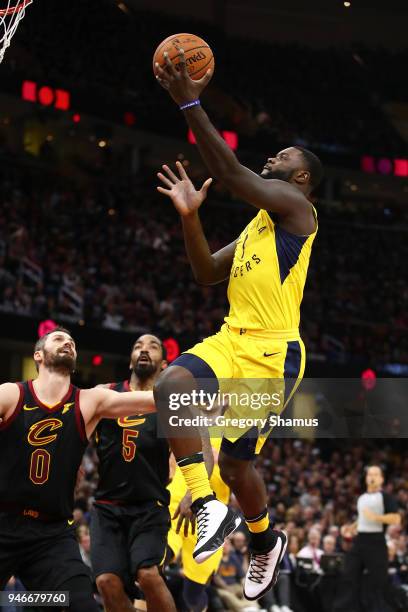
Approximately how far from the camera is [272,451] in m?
25.0

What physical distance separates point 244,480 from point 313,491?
15.6 m

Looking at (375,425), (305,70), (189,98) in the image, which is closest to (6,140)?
(305,70)

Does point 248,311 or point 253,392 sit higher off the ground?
point 248,311

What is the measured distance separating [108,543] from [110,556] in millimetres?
119

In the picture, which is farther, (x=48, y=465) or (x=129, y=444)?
(x=129, y=444)

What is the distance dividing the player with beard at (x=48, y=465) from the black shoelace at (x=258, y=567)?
1.03 meters

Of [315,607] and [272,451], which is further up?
[272,451]

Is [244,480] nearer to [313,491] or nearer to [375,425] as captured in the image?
[375,425]

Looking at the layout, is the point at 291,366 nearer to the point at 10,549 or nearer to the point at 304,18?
the point at 10,549

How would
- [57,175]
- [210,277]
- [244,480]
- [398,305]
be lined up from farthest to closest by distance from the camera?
1. [398,305]
2. [57,175]
3. [210,277]
4. [244,480]

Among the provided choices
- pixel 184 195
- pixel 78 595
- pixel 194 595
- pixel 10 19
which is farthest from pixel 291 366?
pixel 194 595

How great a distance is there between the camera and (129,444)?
870 centimetres

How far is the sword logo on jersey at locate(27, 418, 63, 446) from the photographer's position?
732 cm

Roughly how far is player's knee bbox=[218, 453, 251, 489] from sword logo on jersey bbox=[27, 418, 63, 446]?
1203 millimetres
